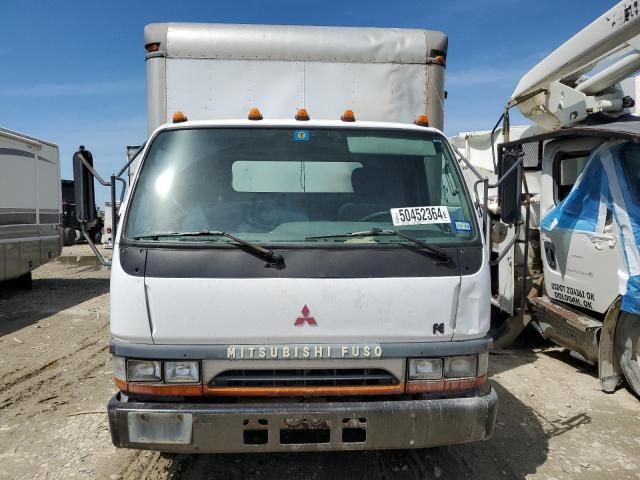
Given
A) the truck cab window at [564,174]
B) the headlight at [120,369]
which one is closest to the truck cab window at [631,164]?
the truck cab window at [564,174]

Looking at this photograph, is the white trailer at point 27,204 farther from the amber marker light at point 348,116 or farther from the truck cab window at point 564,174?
the truck cab window at point 564,174

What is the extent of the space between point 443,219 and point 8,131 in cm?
953

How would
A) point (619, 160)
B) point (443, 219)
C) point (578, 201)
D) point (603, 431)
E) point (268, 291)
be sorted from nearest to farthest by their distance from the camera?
point (268, 291)
point (443, 219)
point (603, 431)
point (619, 160)
point (578, 201)

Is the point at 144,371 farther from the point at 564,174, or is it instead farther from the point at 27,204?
the point at 27,204

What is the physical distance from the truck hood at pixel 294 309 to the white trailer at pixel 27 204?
812 cm

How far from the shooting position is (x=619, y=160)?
4.94m

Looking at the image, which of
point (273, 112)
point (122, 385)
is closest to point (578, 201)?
point (273, 112)

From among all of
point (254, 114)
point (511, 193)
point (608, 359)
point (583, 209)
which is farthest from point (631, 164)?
point (254, 114)

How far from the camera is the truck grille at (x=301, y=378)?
9.52 ft

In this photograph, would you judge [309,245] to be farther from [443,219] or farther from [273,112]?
[273,112]

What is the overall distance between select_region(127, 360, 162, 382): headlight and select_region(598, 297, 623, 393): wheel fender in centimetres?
401

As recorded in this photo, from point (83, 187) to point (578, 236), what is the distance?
4457 mm

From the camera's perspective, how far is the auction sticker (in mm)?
3182

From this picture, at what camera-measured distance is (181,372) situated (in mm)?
2869
